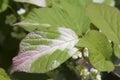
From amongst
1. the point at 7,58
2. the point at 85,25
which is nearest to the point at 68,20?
Result: the point at 85,25

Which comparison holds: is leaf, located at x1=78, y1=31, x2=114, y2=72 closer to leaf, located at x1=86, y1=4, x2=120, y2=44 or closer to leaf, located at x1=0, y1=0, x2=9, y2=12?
leaf, located at x1=86, y1=4, x2=120, y2=44

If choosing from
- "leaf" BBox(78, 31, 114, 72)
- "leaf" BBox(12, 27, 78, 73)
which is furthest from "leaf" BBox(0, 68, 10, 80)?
"leaf" BBox(78, 31, 114, 72)

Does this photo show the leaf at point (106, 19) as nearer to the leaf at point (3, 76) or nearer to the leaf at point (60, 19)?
the leaf at point (60, 19)

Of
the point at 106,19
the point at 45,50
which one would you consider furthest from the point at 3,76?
the point at 106,19

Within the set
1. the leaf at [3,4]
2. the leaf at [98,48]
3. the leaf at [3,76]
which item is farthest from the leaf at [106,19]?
the leaf at [3,4]

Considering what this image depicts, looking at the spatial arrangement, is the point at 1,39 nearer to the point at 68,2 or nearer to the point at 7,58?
the point at 7,58

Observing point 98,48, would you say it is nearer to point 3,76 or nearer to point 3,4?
point 3,76
